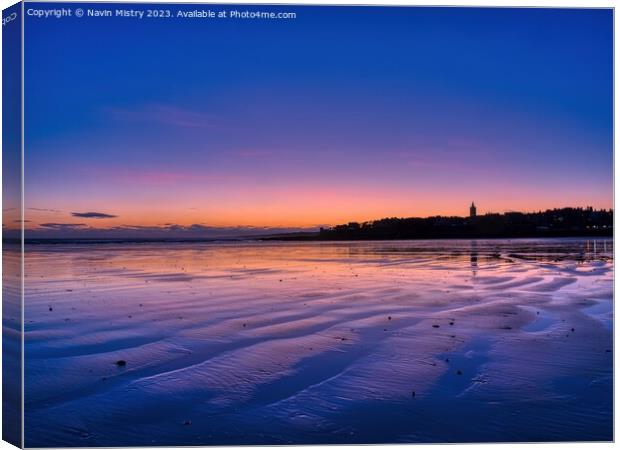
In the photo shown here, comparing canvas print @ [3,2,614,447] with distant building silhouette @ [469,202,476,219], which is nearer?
canvas print @ [3,2,614,447]

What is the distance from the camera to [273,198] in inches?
324

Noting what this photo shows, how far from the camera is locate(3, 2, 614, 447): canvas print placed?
171 inches

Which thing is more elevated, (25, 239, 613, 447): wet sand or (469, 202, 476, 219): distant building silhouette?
(469, 202, 476, 219): distant building silhouette

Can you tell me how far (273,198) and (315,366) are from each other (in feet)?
11.7

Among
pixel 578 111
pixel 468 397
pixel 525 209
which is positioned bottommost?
pixel 468 397

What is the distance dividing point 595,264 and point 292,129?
889cm

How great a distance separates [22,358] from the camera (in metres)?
4.57

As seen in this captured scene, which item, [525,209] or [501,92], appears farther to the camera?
[525,209]

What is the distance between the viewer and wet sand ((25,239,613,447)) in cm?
422

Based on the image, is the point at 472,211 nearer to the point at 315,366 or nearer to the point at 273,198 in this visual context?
the point at 273,198

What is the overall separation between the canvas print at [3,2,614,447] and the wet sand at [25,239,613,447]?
21 millimetres

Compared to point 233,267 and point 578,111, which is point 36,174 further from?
point 233,267

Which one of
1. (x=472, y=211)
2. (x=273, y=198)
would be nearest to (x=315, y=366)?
(x=273, y=198)

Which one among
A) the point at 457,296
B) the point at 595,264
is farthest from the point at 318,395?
the point at 595,264
